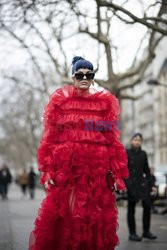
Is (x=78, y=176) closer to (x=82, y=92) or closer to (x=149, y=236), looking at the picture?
(x=82, y=92)

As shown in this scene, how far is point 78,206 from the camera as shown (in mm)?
6328

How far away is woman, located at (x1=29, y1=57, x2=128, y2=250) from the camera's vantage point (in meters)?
6.33

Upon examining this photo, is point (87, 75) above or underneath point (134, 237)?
above

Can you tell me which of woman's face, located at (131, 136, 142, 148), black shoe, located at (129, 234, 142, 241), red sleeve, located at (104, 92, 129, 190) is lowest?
black shoe, located at (129, 234, 142, 241)

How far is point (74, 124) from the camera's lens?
650cm

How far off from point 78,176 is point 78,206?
296 millimetres

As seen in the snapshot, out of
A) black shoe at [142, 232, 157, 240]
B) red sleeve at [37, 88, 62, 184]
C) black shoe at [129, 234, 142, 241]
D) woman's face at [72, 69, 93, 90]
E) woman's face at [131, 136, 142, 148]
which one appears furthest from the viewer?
woman's face at [131, 136, 142, 148]

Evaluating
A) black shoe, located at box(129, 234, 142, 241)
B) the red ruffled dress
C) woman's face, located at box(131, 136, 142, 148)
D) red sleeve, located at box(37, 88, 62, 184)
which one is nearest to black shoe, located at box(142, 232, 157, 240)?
black shoe, located at box(129, 234, 142, 241)

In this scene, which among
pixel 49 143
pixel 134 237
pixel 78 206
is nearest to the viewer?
pixel 78 206

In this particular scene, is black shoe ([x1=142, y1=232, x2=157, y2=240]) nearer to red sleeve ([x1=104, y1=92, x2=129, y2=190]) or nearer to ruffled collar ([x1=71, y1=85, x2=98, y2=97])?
red sleeve ([x1=104, y1=92, x2=129, y2=190])

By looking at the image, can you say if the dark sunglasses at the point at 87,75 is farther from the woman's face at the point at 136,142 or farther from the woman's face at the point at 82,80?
the woman's face at the point at 136,142

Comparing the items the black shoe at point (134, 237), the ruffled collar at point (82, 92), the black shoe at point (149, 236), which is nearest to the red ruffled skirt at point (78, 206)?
the ruffled collar at point (82, 92)

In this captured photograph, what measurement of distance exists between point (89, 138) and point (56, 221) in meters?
0.87

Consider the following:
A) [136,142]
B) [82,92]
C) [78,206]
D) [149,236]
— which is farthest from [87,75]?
[149,236]
